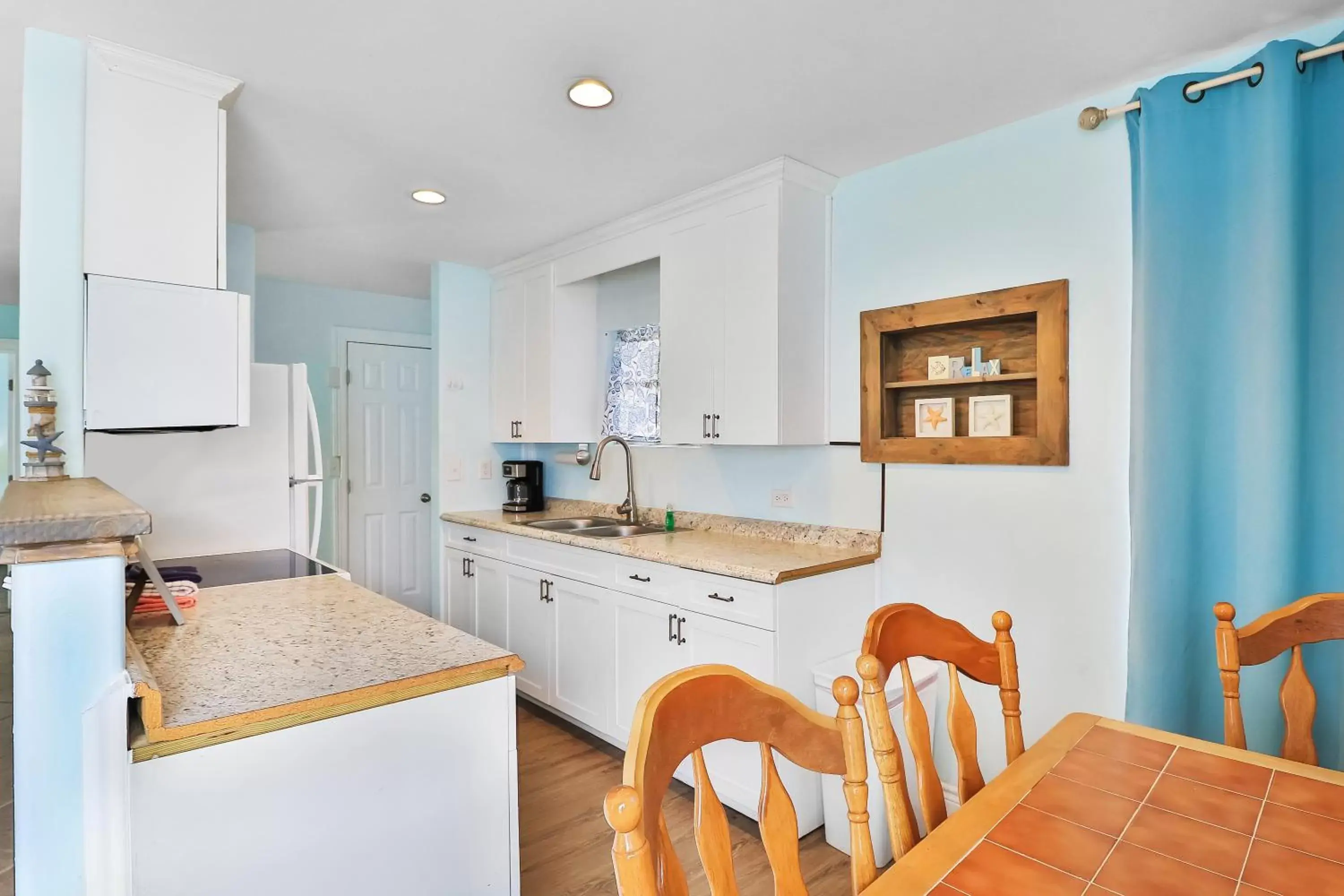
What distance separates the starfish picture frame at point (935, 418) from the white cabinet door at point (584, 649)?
135cm

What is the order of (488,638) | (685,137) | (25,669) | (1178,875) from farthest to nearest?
(488,638)
(685,137)
(25,669)
(1178,875)

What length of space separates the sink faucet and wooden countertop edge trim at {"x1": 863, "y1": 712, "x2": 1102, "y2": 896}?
247 cm

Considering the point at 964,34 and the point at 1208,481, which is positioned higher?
the point at 964,34

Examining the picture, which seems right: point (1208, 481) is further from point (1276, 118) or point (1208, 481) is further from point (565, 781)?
point (565, 781)

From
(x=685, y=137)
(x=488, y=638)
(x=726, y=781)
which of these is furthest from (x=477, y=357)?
(x=726, y=781)

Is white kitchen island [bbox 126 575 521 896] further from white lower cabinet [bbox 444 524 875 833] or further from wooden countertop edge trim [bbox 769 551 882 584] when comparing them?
wooden countertop edge trim [bbox 769 551 882 584]

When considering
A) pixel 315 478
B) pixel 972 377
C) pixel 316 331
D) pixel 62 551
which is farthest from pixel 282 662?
pixel 316 331

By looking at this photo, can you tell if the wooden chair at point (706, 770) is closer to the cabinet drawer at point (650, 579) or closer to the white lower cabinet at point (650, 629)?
the white lower cabinet at point (650, 629)

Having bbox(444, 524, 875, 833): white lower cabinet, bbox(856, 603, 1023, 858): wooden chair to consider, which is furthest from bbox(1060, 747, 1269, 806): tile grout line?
bbox(444, 524, 875, 833): white lower cabinet

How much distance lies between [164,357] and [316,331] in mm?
2902

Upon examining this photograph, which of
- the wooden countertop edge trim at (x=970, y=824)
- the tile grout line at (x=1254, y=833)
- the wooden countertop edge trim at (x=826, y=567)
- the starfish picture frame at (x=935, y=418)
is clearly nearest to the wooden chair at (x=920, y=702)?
the wooden countertop edge trim at (x=970, y=824)

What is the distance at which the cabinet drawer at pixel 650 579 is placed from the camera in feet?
8.55

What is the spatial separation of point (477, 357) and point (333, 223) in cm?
112

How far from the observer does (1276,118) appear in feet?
5.67
